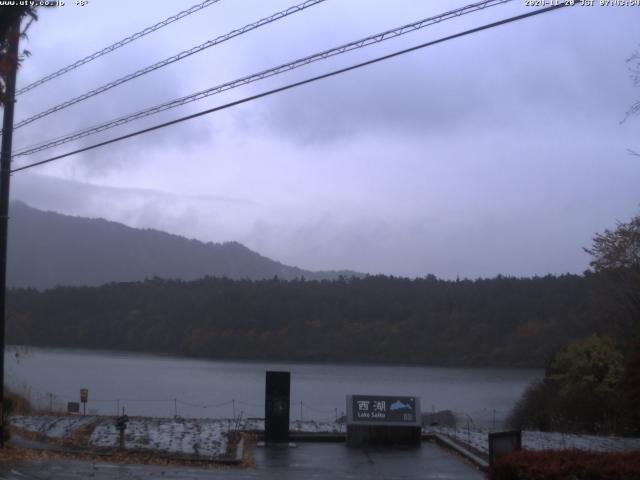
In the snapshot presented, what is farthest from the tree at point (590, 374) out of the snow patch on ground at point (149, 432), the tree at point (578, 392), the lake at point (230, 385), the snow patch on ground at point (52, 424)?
the snow patch on ground at point (52, 424)

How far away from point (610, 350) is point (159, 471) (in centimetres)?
2804

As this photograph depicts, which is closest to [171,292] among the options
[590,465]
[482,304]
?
[482,304]

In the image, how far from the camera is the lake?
134 feet

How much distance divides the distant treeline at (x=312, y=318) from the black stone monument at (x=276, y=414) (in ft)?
184

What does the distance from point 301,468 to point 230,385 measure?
114 ft

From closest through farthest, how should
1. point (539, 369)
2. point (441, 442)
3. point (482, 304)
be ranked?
point (441, 442) → point (539, 369) → point (482, 304)

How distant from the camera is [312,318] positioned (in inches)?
3438

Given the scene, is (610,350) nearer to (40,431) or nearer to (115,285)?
(40,431)

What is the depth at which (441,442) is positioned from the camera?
873 inches

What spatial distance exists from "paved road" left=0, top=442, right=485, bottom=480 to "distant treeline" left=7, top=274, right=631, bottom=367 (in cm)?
5658

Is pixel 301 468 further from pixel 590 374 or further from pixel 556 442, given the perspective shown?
pixel 590 374

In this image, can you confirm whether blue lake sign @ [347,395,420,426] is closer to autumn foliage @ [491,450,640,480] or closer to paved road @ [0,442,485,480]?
paved road @ [0,442,485,480]

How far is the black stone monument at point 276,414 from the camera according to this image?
70.8ft

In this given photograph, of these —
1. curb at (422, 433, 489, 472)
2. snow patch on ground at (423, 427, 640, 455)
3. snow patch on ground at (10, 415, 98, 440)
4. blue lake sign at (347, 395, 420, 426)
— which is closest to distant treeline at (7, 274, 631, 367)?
snow patch on ground at (10, 415, 98, 440)
